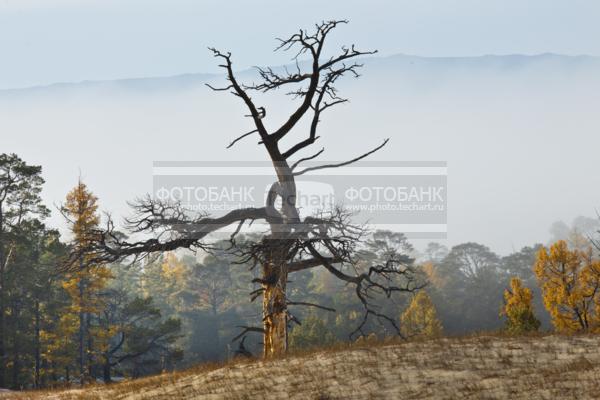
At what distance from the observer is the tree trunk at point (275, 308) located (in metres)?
19.3

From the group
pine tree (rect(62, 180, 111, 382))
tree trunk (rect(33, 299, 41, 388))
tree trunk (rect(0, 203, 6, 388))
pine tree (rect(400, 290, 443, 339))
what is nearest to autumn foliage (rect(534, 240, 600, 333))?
pine tree (rect(400, 290, 443, 339))

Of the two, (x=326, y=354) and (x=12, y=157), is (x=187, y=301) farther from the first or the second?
(x=326, y=354)

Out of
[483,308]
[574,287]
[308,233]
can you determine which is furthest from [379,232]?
[308,233]

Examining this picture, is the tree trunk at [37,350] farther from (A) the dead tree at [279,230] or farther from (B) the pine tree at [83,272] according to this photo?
(A) the dead tree at [279,230]

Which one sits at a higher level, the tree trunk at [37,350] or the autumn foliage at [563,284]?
the autumn foliage at [563,284]

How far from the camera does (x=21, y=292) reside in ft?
157

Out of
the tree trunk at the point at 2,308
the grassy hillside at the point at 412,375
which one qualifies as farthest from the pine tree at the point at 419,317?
the grassy hillside at the point at 412,375

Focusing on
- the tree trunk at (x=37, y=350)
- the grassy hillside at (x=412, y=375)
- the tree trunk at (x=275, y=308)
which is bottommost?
the tree trunk at (x=37, y=350)

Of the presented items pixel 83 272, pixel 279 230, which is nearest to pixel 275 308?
pixel 279 230

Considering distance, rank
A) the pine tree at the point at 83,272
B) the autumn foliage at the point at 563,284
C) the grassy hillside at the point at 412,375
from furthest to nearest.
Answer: the autumn foliage at the point at 563,284 < the pine tree at the point at 83,272 < the grassy hillside at the point at 412,375

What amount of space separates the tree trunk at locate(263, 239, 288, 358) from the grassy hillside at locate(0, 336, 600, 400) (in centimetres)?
233

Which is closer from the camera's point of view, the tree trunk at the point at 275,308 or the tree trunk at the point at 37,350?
the tree trunk at the point at 275,308

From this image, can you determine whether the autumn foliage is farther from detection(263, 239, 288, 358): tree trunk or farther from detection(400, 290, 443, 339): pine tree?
detection(263, 239, 288, 358): tree trunk

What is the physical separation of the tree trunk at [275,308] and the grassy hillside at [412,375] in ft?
7.64
